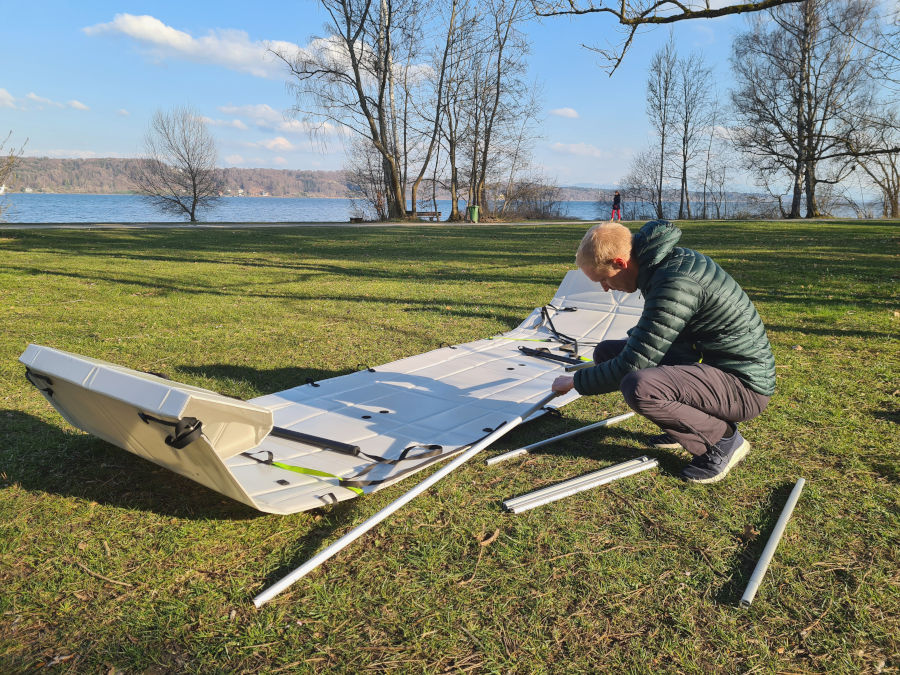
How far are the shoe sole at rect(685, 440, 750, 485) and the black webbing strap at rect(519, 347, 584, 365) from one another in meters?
1.52

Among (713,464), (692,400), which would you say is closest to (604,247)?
(692,400)

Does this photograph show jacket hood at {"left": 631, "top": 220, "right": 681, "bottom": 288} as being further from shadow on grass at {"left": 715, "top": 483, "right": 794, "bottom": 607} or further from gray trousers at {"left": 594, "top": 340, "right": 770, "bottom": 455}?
shadow on grass at {"left": 715, "top": 483, "right": 794, "bottom": 607}

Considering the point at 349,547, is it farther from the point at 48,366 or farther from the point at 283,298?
the point at 283,298

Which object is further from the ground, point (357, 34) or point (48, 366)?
point (357, 34)

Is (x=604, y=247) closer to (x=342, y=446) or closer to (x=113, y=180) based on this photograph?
(x=342, y=446)

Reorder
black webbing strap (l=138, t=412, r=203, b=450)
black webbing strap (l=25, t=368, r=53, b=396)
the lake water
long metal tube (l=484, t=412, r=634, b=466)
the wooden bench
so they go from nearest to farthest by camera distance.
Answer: black webbing strap (l=138, t=412, r=203, b=450) → black webbing strap (l=25, t=368, r=53, b=396) → long metal tube (l=484, t=412, r=634, b=466) → the wooden bench → the lake water

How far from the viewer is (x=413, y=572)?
7.29 ft

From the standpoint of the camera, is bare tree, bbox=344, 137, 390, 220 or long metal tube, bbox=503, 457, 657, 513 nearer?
long metal tube, bbox=503, 457, 657, 513

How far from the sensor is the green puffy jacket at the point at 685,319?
Result: 2648 mm

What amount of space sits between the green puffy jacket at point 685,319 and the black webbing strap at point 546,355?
157 cm

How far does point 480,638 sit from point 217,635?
0.88m

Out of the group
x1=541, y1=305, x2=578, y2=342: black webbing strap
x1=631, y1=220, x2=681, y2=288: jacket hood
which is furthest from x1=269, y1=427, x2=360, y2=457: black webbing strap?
x1=541, y1=305, x2=578, y2=342: black webbing strap

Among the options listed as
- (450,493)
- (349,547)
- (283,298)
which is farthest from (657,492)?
(283,298)

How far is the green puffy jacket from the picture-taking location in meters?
2.65
